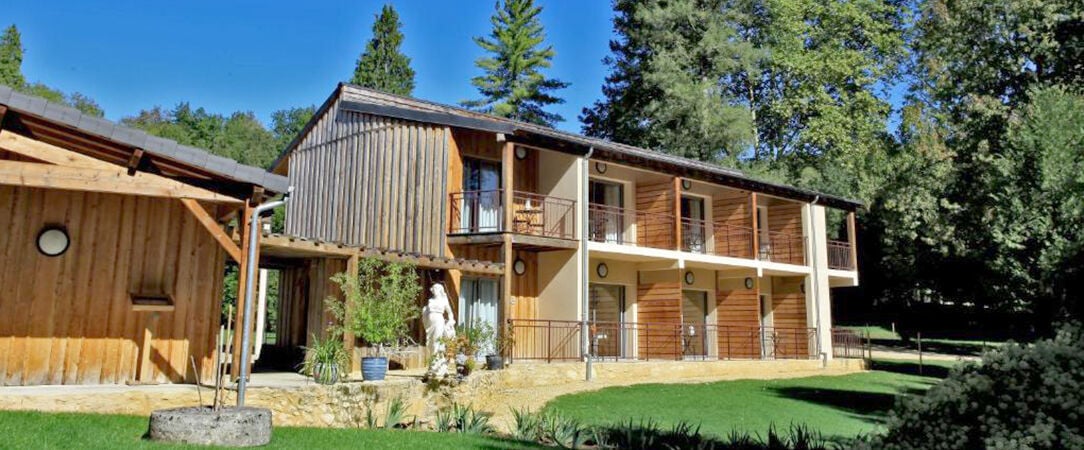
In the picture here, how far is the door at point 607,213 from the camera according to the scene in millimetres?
18562

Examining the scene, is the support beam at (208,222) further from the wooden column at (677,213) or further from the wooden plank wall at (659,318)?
the wooden column at (677,213)

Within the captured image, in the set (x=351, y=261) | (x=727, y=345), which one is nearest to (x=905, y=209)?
(x=727, y=345)

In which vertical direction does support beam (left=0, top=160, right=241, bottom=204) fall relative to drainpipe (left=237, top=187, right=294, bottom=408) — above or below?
above

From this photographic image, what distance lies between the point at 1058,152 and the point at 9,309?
2204 cm

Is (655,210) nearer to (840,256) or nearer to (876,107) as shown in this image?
(840,256)

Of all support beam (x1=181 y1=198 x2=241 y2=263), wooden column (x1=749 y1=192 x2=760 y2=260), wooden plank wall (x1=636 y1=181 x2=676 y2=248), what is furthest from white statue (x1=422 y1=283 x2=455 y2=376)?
wooden column (x1=749 y1=192 x2=760 y2=260)

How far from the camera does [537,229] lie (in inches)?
664

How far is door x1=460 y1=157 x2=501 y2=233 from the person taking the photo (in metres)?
16.2

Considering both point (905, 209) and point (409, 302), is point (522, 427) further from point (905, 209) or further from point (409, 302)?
point (905, 209)

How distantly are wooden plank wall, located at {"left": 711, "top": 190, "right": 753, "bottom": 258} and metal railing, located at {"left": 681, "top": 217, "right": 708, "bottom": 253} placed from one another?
1.23 ft

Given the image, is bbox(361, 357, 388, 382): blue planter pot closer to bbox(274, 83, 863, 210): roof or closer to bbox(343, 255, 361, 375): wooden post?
bbox(343, 255, 361, 375): wooden post

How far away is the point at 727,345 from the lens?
20.3m

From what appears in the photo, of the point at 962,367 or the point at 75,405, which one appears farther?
the point at 75,405

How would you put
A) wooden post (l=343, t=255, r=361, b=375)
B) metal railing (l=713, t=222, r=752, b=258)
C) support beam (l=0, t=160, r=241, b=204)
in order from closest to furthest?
support beam (l=0, t=160, r=241, b=204)
wooden post (l=343, t=255, r=361, b=375)
metal railing (l=713, t=222, r=752, b=258)
